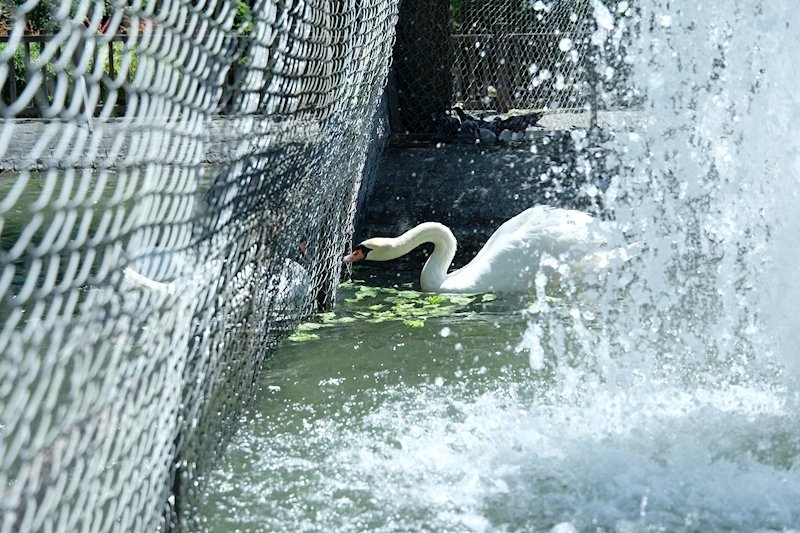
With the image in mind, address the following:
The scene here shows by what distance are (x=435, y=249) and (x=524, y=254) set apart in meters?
0.61

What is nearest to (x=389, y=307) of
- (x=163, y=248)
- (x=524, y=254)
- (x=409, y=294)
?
(x=409, y=294)

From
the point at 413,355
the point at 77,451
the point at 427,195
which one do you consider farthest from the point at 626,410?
the point at 427,195

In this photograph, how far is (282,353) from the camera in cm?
507

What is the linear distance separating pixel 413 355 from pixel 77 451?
9.71 ft

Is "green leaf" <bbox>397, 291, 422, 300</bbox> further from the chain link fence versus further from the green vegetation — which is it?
A: the chain link fence

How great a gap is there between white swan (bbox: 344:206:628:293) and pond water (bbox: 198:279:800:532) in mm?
1540

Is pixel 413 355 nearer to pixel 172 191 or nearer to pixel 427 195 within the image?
pixel 172 191

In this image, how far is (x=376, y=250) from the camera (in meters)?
6.98

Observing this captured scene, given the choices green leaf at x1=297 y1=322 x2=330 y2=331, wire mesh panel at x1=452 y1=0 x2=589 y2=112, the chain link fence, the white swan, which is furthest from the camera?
wire mesh panel at x1=452 y1=0 x2=589 y2=112

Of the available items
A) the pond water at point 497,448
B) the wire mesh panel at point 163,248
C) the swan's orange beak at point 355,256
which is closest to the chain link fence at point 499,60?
the swan's orange beak at point 355,256

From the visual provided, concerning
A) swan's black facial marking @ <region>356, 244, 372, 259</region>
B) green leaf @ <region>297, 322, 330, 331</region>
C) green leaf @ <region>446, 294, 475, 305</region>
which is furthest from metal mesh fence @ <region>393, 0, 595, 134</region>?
green leaf @ <region>297, 322, 330, 331</region>

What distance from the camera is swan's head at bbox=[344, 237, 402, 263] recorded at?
689cm

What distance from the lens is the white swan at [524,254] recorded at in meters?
6.62

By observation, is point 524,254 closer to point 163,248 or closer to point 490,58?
point 163,248
